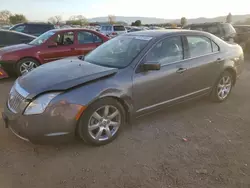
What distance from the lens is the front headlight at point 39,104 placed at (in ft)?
9.69

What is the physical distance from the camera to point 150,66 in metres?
3.52

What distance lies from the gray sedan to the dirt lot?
0.28m

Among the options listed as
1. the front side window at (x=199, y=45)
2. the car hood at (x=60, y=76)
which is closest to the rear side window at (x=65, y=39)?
the car hood at (x=60, y=76)

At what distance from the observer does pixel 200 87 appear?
457 centimetres

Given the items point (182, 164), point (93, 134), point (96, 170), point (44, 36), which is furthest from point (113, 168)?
point (44, 36)

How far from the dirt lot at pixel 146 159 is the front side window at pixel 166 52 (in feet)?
3.49

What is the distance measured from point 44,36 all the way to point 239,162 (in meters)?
6.53

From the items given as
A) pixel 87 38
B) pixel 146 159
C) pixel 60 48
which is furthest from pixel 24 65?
pixel 146 159

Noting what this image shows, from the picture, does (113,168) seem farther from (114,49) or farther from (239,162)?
(114,49)

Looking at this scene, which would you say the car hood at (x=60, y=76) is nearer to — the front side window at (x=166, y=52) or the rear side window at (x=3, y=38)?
the front side window at (x=166, y=52)

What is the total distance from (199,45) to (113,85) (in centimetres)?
206

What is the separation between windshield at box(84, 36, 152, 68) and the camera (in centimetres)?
376

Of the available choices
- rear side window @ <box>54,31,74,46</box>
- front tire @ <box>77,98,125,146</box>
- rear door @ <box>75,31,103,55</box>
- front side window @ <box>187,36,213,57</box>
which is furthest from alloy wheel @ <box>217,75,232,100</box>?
rear side window @ <box>54,31,74,46</box>

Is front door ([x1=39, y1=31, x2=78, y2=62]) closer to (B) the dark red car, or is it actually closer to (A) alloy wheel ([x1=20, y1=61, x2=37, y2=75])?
(B) the dark red car
